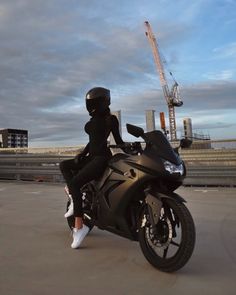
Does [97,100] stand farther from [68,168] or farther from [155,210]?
[155,210]

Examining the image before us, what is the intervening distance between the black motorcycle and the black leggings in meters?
0.20

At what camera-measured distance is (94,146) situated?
15.1 ft

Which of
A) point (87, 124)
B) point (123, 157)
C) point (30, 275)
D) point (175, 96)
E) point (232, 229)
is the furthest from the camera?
point (175, 96)

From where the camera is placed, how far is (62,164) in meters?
5.09

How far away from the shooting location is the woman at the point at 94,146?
15.0ft

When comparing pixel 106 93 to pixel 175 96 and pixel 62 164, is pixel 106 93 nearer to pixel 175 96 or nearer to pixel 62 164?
pixel 62 164

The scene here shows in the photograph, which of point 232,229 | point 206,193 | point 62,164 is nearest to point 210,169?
point 206,193

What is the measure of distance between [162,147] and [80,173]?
1217 millimetres

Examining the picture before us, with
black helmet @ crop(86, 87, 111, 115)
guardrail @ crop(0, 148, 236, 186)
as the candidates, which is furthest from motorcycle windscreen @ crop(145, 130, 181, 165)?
guardrail @ crop(0, 148, 236, 186)

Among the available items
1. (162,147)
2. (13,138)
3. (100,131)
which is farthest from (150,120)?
(13,138)

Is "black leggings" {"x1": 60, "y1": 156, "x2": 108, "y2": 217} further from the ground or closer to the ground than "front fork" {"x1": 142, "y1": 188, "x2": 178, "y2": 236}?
further from the ground

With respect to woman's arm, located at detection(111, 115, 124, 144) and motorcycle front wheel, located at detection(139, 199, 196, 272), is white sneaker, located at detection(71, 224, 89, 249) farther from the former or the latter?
woman's arm, located at detection(111, 115, 124, 144)

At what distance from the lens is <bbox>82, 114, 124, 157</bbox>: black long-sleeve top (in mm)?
4598

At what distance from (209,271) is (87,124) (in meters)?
2.07
